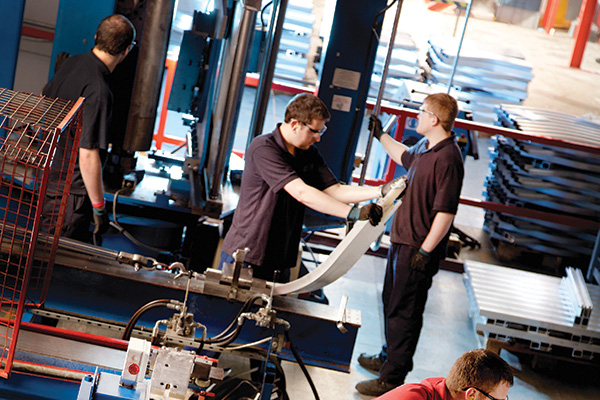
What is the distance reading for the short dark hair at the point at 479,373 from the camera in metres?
2.36

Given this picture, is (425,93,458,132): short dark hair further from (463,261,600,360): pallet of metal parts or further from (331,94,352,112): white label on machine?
(463,261,600,360): pallet of metal parts

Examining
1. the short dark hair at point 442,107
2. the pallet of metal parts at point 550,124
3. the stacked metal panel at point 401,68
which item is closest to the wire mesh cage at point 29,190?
the short dark hair at point 442,107

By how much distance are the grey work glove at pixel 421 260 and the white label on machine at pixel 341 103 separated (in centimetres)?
143

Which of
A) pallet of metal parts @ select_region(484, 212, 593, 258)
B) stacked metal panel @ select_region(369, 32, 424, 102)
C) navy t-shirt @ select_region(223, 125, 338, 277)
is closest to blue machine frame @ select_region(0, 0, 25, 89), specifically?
navy t-shirt @ select_region(223, 125, 338, 277)

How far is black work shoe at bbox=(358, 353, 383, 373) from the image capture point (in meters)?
4.43

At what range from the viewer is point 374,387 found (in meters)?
4.09

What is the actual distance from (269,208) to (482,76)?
7030 mm

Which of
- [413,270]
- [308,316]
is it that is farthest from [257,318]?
[413,270]

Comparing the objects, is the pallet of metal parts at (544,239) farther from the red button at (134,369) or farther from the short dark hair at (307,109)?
the red button at (134,369)

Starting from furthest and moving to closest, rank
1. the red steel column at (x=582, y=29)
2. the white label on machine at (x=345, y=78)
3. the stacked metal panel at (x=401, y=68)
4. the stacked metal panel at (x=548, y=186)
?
the red steel column at (x=582, y=29) → the stacked metal panel at (x=401, y=68) → the stacked metal panel at (x=548, y=186) → the white label on machine at (x=345, y=78)

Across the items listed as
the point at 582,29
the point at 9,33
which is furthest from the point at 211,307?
the point at 582,29

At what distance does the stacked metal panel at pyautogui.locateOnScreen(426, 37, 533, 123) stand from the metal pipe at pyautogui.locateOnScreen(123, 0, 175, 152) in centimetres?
573

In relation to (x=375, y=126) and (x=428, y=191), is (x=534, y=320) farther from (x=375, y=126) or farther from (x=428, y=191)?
(x=375, y=126)

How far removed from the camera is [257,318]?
254 cm
